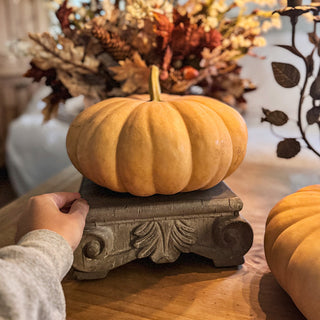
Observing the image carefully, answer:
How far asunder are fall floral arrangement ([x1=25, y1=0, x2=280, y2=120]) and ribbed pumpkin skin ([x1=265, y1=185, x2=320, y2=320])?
0.46 meters

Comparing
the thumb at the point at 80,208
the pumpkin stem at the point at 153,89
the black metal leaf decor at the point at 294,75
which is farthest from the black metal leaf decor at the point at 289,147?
the thumb at the point at 80,208

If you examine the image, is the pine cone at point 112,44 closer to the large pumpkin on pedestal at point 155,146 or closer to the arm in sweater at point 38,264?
the large pumpkin on pedestal at point 155,146

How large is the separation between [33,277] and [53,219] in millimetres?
112

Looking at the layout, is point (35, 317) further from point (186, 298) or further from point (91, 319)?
point (186, 298)

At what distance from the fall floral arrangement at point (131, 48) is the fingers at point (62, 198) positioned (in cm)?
37

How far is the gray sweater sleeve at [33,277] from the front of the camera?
0.36m

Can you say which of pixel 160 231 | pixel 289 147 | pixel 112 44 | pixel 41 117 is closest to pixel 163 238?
pixel 160 231

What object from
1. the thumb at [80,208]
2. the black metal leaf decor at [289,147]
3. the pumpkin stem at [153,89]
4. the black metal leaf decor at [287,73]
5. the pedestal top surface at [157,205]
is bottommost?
the pedestal top surface at [157,205]

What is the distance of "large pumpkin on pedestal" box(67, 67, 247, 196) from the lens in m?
0.54

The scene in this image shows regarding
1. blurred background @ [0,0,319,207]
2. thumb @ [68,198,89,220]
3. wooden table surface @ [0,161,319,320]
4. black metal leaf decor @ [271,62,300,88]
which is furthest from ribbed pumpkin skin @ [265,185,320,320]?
blurred background @ [0,0,319,207]

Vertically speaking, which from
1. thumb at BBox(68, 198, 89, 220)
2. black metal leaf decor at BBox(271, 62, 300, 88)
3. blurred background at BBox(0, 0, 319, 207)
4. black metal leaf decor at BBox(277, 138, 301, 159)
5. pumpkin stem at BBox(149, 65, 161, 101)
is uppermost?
black metal leaf decor at BBox(271, 62, 300, 88)

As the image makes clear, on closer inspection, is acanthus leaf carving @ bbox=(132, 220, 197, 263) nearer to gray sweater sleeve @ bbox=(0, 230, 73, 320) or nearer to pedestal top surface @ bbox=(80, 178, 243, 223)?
pedestal top surface @ bbox=(80, 178, 243, 223)

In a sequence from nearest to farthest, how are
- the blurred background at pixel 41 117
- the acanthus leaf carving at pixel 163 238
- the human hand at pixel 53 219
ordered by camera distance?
1. the human hand at pixel 53 219
2. the acanthus leaf carving at pixel 163 238
3. the blurred background at pixel 41 117

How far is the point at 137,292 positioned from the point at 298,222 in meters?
0.27
